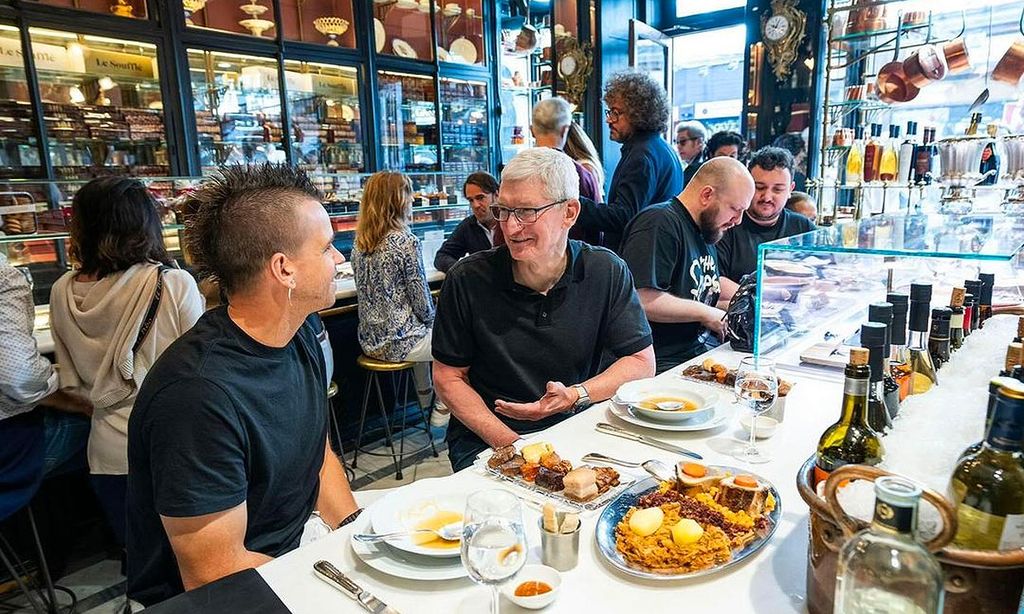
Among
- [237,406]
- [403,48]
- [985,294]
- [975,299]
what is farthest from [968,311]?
[403,48]

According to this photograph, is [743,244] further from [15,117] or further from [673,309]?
[15,117]

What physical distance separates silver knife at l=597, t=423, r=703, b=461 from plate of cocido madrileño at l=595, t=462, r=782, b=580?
0.54 ft

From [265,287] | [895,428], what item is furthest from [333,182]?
[895,428]

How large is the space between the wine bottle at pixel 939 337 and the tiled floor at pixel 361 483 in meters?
2.52

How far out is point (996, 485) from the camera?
0.77 m

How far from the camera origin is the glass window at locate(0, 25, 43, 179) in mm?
3889

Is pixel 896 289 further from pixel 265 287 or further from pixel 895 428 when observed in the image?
pixel 265 287

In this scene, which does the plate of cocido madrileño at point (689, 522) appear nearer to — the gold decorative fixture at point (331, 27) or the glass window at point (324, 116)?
the glass window at point (324, 116)

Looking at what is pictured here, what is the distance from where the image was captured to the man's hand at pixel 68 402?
2.42 metres

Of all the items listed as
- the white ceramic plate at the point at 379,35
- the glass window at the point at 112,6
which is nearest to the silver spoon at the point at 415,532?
the glass window at the point at 112,6

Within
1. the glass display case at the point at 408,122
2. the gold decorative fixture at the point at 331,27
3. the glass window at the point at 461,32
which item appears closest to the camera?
the gold decorative fixture at the point at 331,27

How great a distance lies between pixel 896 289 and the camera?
202cm

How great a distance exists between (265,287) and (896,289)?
1.87 m

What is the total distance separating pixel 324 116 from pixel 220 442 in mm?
4865
